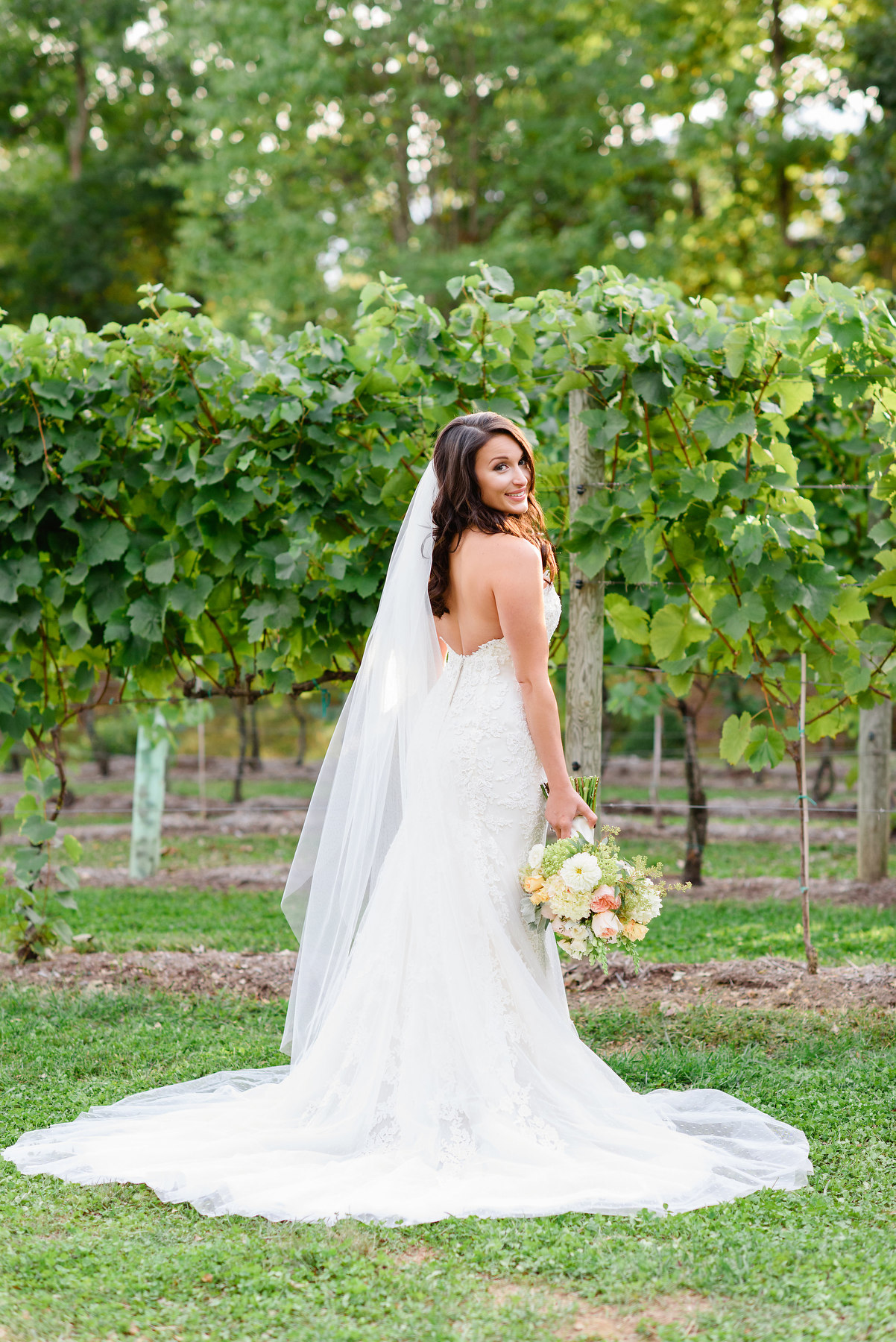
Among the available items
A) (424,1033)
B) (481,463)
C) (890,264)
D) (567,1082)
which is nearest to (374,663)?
(481,463)

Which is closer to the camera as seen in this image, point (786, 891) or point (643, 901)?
point (643, 901)

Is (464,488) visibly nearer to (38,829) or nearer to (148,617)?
(148,617)

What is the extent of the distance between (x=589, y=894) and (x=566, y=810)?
1.01 feet

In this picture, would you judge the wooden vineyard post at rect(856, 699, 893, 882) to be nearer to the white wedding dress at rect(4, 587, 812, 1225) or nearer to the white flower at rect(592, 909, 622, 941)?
the white wedding dress at rect(4, 587, 812, 1225)

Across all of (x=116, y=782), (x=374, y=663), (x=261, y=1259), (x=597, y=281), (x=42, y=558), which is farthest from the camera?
(x=116, y=782)

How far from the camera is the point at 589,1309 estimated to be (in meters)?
2.37

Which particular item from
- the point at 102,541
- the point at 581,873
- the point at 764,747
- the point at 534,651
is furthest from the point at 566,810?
the point at 102,541

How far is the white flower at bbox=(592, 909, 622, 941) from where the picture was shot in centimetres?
314

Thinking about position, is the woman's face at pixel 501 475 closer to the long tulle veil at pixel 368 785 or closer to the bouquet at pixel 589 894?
the long tulle veil at pixel 368 785

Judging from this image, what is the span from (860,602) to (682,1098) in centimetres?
209

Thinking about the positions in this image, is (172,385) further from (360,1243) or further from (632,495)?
(360,1243)

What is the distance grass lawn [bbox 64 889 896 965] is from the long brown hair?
2964mm

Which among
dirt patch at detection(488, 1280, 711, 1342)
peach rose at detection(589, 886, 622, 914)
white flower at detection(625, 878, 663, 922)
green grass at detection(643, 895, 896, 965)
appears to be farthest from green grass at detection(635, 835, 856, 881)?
dirt patch at detection(488, 1280, 711, 1342)

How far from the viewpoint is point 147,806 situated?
28.2ft
